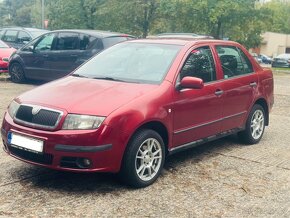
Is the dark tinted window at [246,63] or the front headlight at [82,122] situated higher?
the dark tinted window at [246,63]

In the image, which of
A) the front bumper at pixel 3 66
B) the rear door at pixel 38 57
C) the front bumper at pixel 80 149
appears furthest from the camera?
the front bumper at pixel 3 66

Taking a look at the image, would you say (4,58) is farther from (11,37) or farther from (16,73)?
(11,37)

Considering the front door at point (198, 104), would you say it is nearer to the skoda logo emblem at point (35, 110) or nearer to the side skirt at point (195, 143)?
the side skirt at point (195, 143)

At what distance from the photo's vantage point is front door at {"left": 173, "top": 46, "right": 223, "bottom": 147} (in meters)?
5.06

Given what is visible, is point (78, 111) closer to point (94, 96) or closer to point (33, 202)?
point (94, 96)

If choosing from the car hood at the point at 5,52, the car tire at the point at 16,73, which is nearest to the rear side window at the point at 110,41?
the car tire at the point at 16,73

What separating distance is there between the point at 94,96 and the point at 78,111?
Result: 1.14 feet

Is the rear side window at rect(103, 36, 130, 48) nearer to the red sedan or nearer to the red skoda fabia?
the red sedan

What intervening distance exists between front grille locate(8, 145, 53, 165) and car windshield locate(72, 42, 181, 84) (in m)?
1.32

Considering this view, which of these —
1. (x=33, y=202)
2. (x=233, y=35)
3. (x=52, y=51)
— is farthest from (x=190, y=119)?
(x=233, y=35)

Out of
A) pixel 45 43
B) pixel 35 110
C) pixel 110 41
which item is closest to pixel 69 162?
pixel 35 110

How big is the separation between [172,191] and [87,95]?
130 cm

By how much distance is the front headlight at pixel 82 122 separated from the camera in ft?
13.8

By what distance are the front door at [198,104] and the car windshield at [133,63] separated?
253 mm
